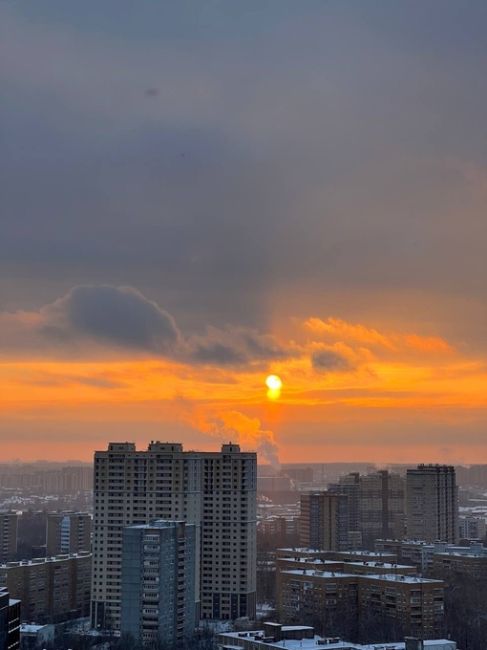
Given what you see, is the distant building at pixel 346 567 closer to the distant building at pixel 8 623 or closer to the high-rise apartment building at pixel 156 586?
the high-rise apartment building at pixel 156 586

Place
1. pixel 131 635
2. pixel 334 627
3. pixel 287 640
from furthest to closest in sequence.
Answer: pixel 334 627 → pixel 131 635 → pixel 287 640

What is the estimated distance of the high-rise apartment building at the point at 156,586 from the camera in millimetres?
17141

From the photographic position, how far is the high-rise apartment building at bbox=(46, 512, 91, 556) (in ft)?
103

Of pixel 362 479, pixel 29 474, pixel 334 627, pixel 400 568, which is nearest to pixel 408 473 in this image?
pixel 362 479

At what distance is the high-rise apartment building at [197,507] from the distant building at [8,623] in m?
8.43

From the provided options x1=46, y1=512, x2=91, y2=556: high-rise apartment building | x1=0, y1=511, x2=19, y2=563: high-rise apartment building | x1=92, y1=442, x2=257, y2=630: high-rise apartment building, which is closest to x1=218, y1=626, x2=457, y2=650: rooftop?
x1=92, y1=442, x2=257, y2=630: high-rise apartment building

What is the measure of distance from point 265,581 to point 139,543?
9.50 metres

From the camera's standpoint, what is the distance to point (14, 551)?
32.7m

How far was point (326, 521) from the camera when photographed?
33406 millimetres

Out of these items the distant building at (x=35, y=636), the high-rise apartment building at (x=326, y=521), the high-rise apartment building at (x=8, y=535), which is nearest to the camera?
the distant building at (x=35, y=636)

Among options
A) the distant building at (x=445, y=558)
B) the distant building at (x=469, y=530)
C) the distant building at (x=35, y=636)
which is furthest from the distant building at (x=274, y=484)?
the distant building at (x=35, y=636)

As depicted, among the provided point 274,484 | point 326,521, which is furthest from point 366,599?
point 274,484

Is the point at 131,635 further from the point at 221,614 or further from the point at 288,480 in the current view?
the point at 288,480

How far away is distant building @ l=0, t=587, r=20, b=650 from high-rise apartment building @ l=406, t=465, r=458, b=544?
24.5m
